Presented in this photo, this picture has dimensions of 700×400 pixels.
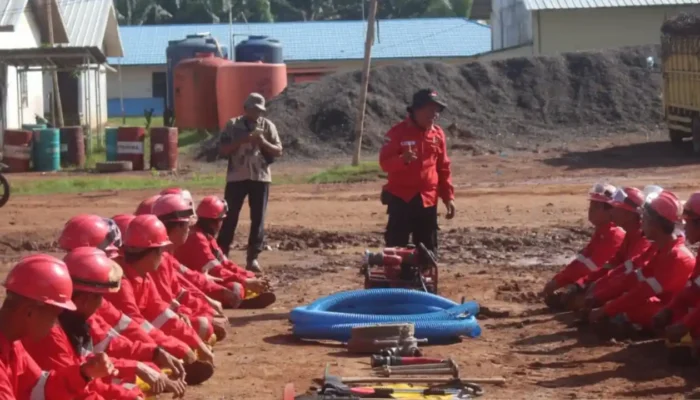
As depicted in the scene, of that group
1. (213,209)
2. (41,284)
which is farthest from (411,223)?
(41,284)

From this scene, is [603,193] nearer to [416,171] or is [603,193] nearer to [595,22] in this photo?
[416,171]

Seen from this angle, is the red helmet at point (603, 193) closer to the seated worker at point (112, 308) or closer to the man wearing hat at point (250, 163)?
the man wearing hat at point (250, 163)

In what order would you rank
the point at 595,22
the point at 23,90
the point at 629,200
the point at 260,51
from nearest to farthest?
1. the point at 629,200
2. the point at 23,90
3. the point at 260,51
4. the point at 595,22

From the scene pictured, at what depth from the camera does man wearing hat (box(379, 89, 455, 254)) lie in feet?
40.7

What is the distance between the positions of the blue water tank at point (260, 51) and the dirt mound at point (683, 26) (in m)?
18.0

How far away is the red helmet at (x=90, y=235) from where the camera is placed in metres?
8.27

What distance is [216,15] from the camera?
272 feet

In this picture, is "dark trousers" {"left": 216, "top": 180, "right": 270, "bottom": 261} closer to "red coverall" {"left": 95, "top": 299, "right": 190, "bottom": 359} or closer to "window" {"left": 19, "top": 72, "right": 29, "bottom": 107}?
"red coverall" {"left": 95, "top": 299, "right": 190, "bottom": 359}

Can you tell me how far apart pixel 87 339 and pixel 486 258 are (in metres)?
9.99

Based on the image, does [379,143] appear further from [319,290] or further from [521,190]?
[319,290]

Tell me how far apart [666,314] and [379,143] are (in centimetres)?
2592

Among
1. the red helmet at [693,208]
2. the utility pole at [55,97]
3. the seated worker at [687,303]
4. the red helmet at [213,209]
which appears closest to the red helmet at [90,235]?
the red helmet at [213,209]

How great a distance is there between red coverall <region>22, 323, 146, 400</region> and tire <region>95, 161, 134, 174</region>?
24.6 meters

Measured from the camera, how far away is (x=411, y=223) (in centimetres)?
1276
